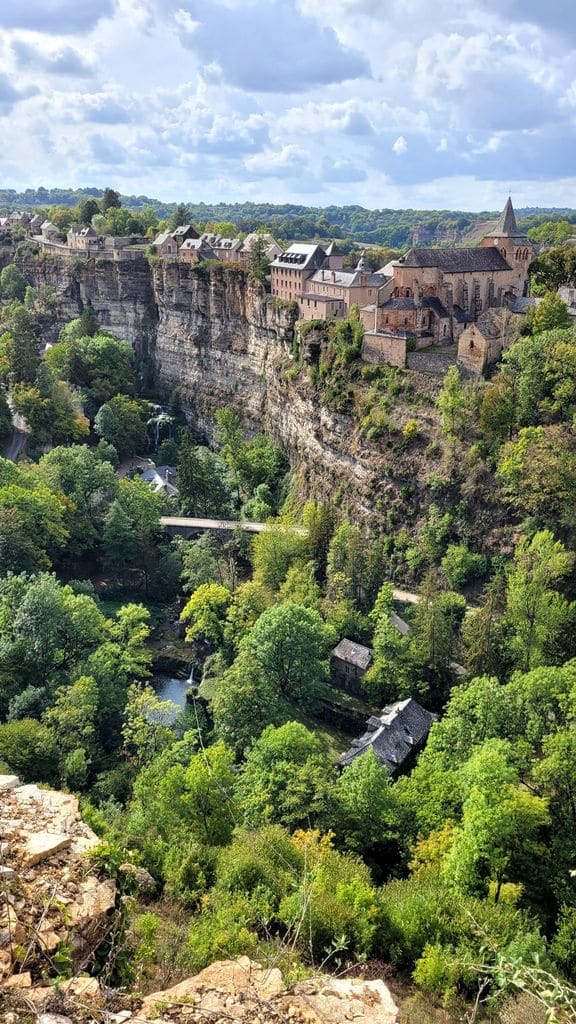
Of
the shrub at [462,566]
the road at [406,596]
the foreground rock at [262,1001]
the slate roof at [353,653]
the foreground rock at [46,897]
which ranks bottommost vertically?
the slate roof at [353,653]

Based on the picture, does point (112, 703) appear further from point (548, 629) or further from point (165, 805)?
point (548, 629)

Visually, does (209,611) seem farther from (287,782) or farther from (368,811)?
(368,811)

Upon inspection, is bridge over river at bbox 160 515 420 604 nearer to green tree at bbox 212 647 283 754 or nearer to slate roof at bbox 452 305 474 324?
slate roof at bbox 452 305 474 324

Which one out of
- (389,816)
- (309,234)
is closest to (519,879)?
(389,816)

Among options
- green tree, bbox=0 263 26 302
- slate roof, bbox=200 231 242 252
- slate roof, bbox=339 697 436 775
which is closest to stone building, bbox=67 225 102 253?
green tree, bbox=0 263 26 302

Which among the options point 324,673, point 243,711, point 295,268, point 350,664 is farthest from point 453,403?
point 295,268

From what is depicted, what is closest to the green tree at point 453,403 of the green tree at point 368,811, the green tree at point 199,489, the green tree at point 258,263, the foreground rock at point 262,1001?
the green tree at point 199,489

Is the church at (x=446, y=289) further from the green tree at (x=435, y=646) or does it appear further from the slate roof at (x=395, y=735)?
the slate roof at (x=395, y=735)
